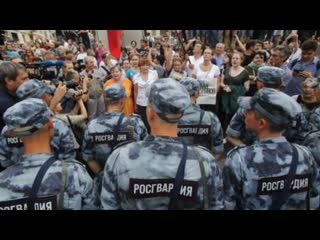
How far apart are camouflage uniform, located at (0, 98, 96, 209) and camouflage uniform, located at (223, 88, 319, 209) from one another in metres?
1.00

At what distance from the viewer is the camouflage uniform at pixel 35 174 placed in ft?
5.71

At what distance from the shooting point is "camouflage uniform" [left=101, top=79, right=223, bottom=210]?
1754 mm

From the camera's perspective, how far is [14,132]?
185 cm

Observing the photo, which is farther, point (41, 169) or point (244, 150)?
point (244, 150)

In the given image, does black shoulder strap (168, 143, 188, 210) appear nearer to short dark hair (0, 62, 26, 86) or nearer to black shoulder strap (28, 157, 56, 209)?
black shoulder strap (28, 157, 56, 209)

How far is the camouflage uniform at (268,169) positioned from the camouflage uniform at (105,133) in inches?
56.6

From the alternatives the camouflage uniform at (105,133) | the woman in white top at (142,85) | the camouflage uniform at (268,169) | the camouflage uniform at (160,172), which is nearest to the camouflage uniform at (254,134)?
the camouflage uniform at (105,133)

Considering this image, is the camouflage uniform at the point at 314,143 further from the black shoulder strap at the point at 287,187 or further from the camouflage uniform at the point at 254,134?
the black shoulder strap at the point at 287,187

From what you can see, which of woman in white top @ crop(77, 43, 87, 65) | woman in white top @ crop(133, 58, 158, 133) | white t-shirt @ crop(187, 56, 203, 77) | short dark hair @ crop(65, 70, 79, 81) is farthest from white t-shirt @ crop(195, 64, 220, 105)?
woman in white top @ crop(77, 43, 87, 65)

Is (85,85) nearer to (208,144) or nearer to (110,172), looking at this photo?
(208,144)

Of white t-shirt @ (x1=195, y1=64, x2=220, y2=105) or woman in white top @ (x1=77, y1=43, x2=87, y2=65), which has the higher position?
woman in white top @ (x1=77, y1=43, x2=87, y2=65)
